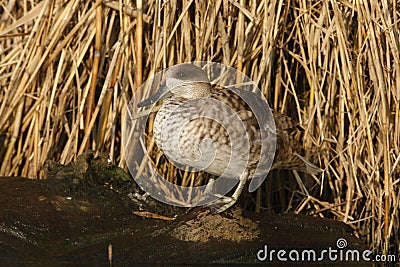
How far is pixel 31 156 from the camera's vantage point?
359cm

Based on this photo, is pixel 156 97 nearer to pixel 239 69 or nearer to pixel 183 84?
pixel 183 84

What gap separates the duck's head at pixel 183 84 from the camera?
10.6 ft

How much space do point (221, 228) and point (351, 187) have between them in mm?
1029

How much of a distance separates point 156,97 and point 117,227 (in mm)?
778

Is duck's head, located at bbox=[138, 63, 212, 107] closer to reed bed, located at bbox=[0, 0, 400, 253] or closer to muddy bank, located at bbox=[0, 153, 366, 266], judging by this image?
reed bed, located at bbox=[0, 0, 400, 253]

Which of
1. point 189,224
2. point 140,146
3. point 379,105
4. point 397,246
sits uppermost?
point 379,105

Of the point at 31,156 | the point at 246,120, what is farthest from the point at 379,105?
the point at 31,156

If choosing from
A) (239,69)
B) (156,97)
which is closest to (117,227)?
(156,97)

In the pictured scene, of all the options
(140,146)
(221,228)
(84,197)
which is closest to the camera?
(221,228)

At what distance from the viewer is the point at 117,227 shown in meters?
2.82

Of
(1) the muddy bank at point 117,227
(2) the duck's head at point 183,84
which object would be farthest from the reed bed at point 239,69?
(1) the muddy bank at point 117,227

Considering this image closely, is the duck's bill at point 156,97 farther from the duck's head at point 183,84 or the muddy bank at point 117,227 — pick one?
the muddy bank at point 117,227

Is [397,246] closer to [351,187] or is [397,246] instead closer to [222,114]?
[351,187]

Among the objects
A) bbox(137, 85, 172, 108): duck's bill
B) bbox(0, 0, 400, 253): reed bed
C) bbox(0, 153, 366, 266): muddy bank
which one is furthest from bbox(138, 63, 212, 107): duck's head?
bbox(0, 153, 366, 266): muddy bank
